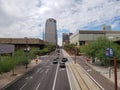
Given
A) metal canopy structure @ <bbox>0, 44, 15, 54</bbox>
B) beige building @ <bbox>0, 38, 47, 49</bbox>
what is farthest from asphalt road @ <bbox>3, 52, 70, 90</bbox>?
beige building @ <bbox>0, 38, 47, 49</bbox>

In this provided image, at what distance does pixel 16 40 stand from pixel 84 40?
59.5m

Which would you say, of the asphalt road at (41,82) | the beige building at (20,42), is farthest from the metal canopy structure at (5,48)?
the beige building at (20,42)

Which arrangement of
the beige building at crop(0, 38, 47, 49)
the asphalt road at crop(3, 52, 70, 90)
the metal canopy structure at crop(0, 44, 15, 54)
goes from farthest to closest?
the beige building at crop(0, 38, 47, 49)
the metal canopy structure at crop(0, 44, 15, 54)
the asphalt road at crop(3, 52, 70, 90)

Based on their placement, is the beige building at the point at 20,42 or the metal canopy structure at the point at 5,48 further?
the beige building at the point at 20,42

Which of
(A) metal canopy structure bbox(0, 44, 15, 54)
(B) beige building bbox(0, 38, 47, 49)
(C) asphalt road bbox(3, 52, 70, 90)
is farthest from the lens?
(B) beige building bbox(0, 38, 47, 49)

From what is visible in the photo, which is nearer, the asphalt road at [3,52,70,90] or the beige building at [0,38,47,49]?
the asphalt road at [3,52,70,90]

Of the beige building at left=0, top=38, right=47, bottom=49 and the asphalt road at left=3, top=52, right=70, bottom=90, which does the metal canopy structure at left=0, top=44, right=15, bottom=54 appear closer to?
the asphalt road at left=3, top=52, right=70, bottom=90

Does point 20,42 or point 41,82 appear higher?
point 20,42

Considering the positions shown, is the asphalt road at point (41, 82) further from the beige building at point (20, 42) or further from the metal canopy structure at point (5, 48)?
the beige building at point (20, 42)

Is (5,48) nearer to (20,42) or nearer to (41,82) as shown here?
(41,82)

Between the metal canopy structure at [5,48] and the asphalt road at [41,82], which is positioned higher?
the metal canopy structure at [5,48]

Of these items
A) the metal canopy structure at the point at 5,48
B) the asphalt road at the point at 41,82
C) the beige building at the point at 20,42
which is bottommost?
the asphalt road at the point at 41,82

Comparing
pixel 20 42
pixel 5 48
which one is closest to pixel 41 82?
pixel 5 48

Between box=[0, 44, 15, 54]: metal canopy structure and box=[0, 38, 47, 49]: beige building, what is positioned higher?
box=[0, 38, 47, 49]: beige building
